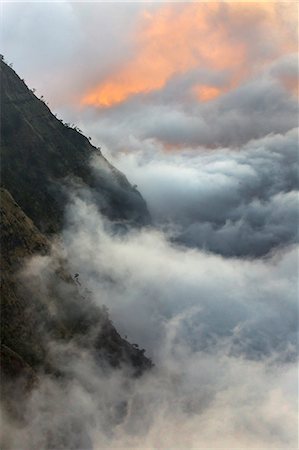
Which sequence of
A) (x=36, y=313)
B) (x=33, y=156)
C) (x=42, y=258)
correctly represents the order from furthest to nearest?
(x=33, y=156)
(x=42, y=258)
(x=36, y=313)

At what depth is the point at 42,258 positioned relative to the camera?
136 metres

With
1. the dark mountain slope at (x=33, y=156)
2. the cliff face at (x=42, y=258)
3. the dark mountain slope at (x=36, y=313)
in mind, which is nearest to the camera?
the dark mountain slope at (x=36, y=313)

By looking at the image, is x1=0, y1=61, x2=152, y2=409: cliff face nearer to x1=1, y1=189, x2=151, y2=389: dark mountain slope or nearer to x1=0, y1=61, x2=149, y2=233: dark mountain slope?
x1=1, y1=189, x2=151, y2=389: dark mountain slope

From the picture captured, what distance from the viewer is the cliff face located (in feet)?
387

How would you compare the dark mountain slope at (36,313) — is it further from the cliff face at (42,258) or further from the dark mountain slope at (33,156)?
the dark mountain slope at (33,156)

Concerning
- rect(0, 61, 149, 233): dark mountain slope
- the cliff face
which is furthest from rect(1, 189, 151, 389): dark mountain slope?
rect(0, 61, 149, 233): dark mountain slope

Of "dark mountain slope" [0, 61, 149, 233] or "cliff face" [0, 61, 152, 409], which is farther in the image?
"dark mountain slope" [0, 61, 149, 233]

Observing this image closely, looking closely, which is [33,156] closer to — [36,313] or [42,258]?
[42,258]

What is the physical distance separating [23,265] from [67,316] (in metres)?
21.0

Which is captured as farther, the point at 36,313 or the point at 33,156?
the point at 33,156

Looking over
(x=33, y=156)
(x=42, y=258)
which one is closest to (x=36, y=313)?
(x=42, y=258)

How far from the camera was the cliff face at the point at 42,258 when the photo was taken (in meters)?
118

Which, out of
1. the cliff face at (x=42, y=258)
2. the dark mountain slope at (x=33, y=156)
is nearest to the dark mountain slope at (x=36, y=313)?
the cliff face at (x=42, y=258)

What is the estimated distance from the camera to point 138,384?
17000cm
